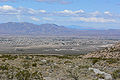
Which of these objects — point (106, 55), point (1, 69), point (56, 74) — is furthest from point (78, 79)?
point (106, 55)

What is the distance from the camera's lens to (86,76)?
1581cm

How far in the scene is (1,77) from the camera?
1468 cm

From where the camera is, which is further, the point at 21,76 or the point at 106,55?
the point at 106,55

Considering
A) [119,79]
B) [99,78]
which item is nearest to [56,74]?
[99,78]

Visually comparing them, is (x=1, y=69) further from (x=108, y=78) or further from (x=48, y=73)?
(x=108, y=78)

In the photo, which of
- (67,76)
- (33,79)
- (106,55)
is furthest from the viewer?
(106,55)

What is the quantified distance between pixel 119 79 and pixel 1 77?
23.8ft

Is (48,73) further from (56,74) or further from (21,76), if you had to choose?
(21,76)

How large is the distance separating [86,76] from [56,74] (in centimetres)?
210

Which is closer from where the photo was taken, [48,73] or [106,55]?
[48,73]

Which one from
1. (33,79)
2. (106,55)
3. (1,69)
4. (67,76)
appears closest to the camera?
(33,79)

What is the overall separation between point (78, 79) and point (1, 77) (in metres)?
4.74

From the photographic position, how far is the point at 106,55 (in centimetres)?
3878

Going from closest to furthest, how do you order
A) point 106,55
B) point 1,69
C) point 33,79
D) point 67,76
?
point 33,79 < point 67,76 < point 1,69 < point 106,55
